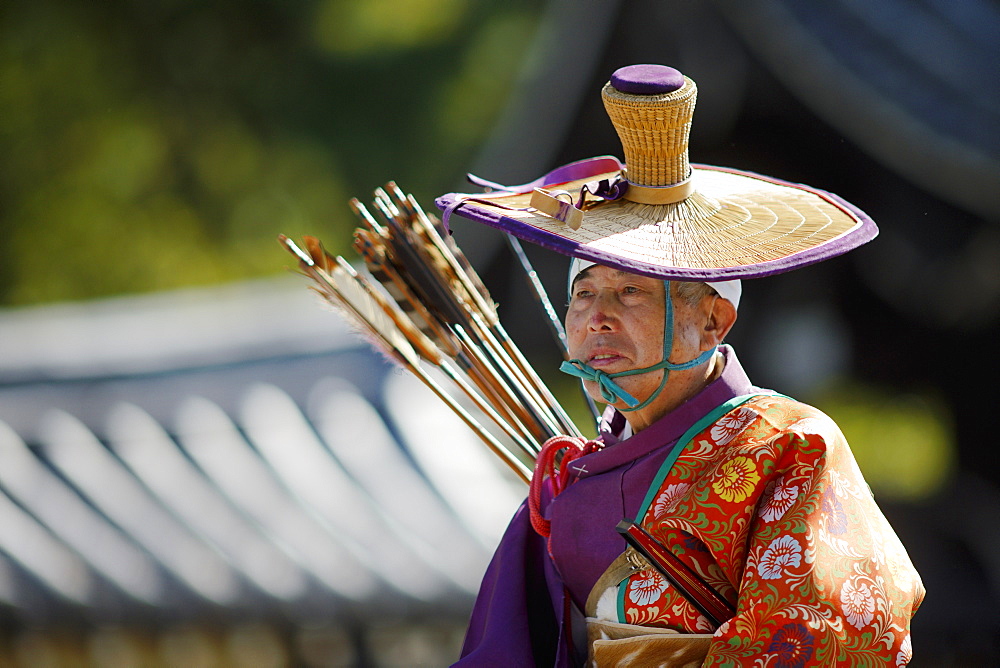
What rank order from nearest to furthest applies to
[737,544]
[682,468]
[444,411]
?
1. [737,544]
2. [682,468]
3. [444,411]

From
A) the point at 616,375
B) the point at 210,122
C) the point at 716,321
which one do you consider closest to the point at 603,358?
the point at 616,375

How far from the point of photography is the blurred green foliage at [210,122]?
6.82 m

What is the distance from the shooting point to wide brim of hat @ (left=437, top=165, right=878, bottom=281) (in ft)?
5.01

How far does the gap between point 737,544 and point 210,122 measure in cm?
611

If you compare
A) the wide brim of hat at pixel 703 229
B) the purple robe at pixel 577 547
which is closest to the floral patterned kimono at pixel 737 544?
the purple robe at pixel 577 547

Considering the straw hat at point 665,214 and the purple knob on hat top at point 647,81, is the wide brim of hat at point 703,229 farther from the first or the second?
the purple knob on hat top at point 647,81

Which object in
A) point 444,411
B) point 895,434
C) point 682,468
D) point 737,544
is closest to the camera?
point 737,544

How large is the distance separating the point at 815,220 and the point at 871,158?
2.28 m

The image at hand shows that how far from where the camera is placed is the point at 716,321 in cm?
167

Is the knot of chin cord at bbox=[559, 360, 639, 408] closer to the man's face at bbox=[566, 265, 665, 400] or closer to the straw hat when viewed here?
the man's face at bbox=[566, 265, 665, 400]

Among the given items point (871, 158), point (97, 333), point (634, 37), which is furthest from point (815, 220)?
point (97, 333)

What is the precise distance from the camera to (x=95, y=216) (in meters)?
7.02

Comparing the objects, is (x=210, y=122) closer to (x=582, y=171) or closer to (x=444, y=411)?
(x=444, y=411)

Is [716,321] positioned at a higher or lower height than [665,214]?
lower
